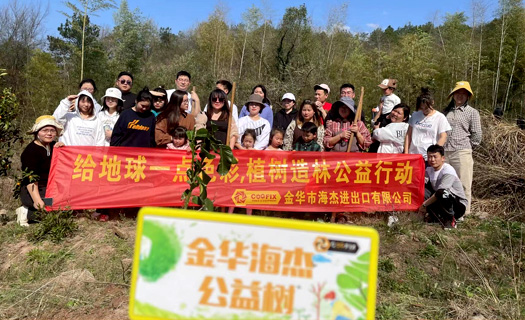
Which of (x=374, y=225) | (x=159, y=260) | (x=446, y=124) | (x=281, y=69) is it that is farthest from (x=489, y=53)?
(x=159, y=260)

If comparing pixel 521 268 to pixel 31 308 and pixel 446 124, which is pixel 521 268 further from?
pixel 31 308

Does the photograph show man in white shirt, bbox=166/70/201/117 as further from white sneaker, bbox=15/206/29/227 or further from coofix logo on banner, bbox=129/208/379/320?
coofix logo on banner, bbox=129/208/379/320

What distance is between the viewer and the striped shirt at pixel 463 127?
21.1 ft

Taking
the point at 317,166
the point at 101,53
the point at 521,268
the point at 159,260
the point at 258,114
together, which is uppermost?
the point at 101,53

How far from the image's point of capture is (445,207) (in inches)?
236

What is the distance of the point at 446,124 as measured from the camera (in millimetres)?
6238

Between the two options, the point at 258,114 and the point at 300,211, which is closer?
the point at 300,211

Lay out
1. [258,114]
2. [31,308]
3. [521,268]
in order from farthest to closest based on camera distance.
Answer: [258,114] → [521,268] → [31,308]

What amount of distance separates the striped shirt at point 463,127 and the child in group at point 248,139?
9.21ft

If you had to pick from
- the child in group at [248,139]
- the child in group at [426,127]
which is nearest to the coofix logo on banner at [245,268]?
the child in group at [248,139]

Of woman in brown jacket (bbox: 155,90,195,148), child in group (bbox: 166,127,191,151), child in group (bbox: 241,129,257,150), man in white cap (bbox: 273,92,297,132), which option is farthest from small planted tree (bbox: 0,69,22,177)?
man in white cap (bbox: 273,92,297,132)

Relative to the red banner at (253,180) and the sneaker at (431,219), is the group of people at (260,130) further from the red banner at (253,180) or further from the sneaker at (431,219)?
the red banner at (253,180)

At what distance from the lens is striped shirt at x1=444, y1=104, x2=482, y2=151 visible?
6.43 m

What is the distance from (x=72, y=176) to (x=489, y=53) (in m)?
15.7
